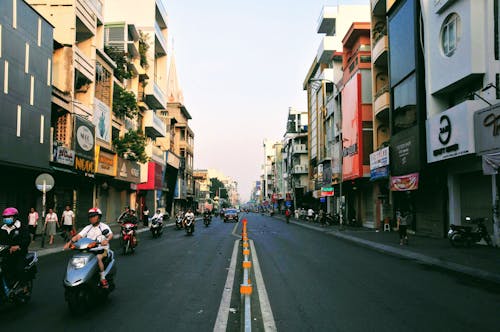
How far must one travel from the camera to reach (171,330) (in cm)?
581

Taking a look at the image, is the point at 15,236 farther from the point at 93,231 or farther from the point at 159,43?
the point at 159,43

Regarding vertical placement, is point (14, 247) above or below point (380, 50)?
below

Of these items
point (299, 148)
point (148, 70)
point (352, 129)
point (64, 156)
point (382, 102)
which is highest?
point (148, 70)

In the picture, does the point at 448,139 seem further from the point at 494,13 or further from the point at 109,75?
the point at 109,75

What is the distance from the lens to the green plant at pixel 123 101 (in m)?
36.3

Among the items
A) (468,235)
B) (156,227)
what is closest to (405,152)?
(468,235)

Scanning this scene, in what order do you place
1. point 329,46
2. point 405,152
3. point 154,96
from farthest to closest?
point 329,46, point 154,96, point 405,152

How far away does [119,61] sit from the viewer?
3819 cm

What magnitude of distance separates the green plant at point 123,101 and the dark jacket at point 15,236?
2995 cm

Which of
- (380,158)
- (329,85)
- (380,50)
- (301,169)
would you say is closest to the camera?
(380,158)

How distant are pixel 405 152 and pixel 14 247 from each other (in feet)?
75.0

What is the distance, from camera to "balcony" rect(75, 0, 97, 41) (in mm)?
28016

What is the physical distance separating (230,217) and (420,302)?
44.9 metres

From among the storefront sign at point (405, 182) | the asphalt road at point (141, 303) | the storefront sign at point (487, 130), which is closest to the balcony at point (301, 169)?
the storefront sign at point (405, 182)
